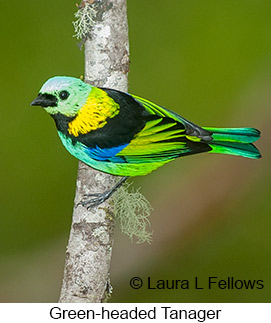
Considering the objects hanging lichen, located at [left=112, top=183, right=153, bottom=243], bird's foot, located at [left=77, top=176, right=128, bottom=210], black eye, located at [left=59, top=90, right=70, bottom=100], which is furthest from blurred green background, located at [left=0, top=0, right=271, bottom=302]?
black eye, located at [left=59, top=90, right=70, bottom=100]

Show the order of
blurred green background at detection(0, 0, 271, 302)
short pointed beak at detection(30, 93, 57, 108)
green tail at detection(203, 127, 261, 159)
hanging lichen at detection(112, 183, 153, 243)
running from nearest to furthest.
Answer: short pointed beak at detection(30, 93, 57, 108)
green tail at detection(203, 127, 261, 159)
hanging lichen at detection(112, 183, 153, 243)
blurred green background at detection(0, 0, 271, 302)

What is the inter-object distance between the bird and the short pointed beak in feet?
0.05

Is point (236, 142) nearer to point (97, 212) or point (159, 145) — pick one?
point (159, 145)

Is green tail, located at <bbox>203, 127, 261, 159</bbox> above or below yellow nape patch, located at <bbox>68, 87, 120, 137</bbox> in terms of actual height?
below

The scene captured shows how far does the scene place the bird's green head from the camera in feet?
4.81

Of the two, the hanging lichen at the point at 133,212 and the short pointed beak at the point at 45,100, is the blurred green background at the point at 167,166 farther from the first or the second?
the short pointed beak at the point at 45,100

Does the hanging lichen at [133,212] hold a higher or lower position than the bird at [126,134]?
lower

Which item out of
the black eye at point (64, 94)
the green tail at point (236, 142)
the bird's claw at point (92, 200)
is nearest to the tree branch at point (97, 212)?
the bird's claw at point (92, 200)

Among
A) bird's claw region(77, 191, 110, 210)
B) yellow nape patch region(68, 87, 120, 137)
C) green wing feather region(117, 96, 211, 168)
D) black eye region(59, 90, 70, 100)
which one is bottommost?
bird's claw region(77, 191, 110, 210)

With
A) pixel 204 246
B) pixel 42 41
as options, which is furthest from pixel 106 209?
pixel 42 41

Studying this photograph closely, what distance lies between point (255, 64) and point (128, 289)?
0.87 m

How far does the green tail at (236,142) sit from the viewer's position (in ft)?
5.14

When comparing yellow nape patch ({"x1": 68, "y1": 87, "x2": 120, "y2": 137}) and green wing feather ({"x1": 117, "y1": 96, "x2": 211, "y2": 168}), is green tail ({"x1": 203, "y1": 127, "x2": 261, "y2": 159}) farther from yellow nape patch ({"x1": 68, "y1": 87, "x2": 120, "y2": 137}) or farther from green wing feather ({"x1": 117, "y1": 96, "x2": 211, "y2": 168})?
yellow nape patch ({"x1": 68, "y1": 87, "x2": 120, "y2": 137})

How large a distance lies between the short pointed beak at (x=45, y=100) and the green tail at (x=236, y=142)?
399mm
